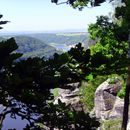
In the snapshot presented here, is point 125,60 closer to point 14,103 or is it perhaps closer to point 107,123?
point 14,103

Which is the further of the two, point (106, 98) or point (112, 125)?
point (106, 98)

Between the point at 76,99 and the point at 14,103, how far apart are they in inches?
2799

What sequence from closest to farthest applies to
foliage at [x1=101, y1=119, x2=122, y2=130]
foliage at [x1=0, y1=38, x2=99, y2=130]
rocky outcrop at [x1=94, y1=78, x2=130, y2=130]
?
1. foliage at [x1=0, y1=38, x2=99, y2=130]
2. foliage at [x1=101, y1=119, x2=122, y2=130]
3. rocky outcrop at [x1=94, y1=78, x2=130, y2=130]

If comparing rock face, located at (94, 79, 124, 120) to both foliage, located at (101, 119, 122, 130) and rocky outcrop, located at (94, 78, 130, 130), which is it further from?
foliage, located at (101, 119, 122, 130)

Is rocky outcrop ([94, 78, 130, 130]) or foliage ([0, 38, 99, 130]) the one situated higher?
foliage ([0, 38, 99, 130])

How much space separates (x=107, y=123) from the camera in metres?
47.9

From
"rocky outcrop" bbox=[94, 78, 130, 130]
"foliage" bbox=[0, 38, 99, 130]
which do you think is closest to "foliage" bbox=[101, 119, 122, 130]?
"rocky outcrop" bbox=[94, 78, 130, 130]

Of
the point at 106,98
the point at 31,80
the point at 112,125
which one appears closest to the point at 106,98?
the point at 106,98

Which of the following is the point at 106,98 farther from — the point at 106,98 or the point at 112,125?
the point at 112,125

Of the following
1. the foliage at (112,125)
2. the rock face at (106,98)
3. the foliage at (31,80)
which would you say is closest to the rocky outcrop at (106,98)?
the rock face at (106,98)

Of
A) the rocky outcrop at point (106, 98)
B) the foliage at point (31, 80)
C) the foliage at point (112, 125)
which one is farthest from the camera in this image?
the rocky outcrop at point (106, 98)

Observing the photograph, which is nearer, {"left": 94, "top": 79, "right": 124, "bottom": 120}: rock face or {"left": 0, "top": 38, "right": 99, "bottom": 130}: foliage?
{"left": 0, "top": 38, "right": 99, "bottom": 130}: foliage

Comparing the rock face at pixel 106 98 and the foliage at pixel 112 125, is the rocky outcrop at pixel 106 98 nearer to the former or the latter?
the rock face at pixel 106 98

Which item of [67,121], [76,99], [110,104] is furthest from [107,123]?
[67,121]
